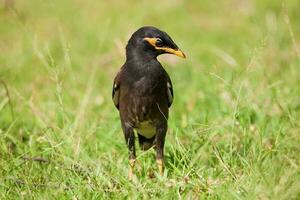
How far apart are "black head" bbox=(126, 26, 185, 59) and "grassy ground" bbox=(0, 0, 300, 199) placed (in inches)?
16.3

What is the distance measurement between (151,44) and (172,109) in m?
1.78

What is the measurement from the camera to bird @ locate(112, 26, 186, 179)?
6133 millimetres

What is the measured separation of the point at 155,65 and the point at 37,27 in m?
6.57

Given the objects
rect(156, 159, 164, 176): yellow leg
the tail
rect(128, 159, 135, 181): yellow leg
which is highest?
rect(128, 159, 135, 181): yellow leg

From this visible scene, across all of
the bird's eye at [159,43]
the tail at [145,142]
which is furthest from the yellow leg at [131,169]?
the bird's eye at [159,43]

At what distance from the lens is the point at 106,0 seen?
1364 cm

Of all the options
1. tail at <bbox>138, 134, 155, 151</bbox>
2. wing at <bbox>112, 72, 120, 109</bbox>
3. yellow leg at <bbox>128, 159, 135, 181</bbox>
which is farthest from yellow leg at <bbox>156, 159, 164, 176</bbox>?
wing at <bbox>112, 72, 120, 109</bbox>

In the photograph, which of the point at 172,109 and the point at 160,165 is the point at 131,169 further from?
the point at 172,109

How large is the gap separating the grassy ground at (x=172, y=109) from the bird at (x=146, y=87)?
0.60ft

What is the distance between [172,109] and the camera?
785cm

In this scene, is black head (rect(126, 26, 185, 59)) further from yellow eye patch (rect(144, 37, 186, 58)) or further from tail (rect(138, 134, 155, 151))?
tail (rect(138, 134, 155, 151))

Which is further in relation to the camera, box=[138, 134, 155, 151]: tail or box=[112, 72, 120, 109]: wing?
box=[138, 134, 155, 151]: tail

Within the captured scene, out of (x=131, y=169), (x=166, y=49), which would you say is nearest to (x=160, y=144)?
(x=131, y=169)

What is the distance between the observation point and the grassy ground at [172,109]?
5.39 m
